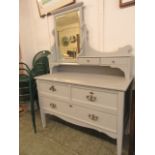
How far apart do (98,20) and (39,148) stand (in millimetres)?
1625

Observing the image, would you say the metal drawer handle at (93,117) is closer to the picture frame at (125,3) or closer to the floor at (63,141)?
the floor at (63,141)

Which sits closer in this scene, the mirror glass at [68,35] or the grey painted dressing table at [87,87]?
the grey painted dressing table at [87,87]

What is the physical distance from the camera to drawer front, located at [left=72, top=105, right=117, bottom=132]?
4.03 ft

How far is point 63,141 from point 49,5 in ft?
6.13

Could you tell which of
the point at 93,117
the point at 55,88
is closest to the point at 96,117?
the point at 93,117

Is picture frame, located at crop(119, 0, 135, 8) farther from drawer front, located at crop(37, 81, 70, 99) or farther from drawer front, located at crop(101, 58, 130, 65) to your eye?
drawer front, located at crop(37, 81, 70, 99)

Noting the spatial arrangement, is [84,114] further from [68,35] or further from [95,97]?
[68,35]

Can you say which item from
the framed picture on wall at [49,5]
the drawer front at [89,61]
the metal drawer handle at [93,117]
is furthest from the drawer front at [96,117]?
the framed picture on wall at [49,5]

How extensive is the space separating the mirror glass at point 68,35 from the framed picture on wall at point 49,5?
15 cm

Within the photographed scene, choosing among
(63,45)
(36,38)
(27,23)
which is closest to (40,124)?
(63,45)

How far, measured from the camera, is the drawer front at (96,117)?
1.23 m

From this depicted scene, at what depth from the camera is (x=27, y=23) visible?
8.09 feet

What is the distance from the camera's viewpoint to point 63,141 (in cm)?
161
